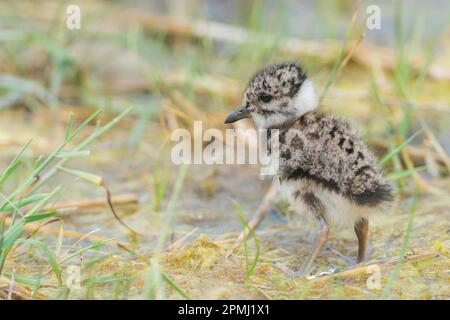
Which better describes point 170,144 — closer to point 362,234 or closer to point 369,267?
point 362,234

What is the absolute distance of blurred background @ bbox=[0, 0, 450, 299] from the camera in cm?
291

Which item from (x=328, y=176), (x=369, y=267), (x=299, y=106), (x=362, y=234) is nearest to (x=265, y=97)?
(x=299, y=106)

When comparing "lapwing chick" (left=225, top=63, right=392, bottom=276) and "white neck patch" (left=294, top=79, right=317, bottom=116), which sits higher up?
"white neck patch" (left=294, top=79, right=317, bottom=116)

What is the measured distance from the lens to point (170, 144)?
5016 millimetres

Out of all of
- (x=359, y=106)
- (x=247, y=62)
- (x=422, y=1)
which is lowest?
(x=359, y=106)

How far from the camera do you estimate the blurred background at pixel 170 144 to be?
9.56ft

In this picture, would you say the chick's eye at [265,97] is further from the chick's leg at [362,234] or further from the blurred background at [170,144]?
the chick's leg at [362,234]

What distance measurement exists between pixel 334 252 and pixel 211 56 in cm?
294

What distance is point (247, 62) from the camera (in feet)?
18.9

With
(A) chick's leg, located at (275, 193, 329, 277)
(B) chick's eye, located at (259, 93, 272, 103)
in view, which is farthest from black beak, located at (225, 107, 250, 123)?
(A) chick's leg, located at (275, 193, 329, 277)

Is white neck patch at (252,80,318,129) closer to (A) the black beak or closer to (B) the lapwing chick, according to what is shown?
(B) the lapwing chick

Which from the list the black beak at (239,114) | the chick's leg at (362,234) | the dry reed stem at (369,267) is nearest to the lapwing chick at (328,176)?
the chick's leg at (362,234)
